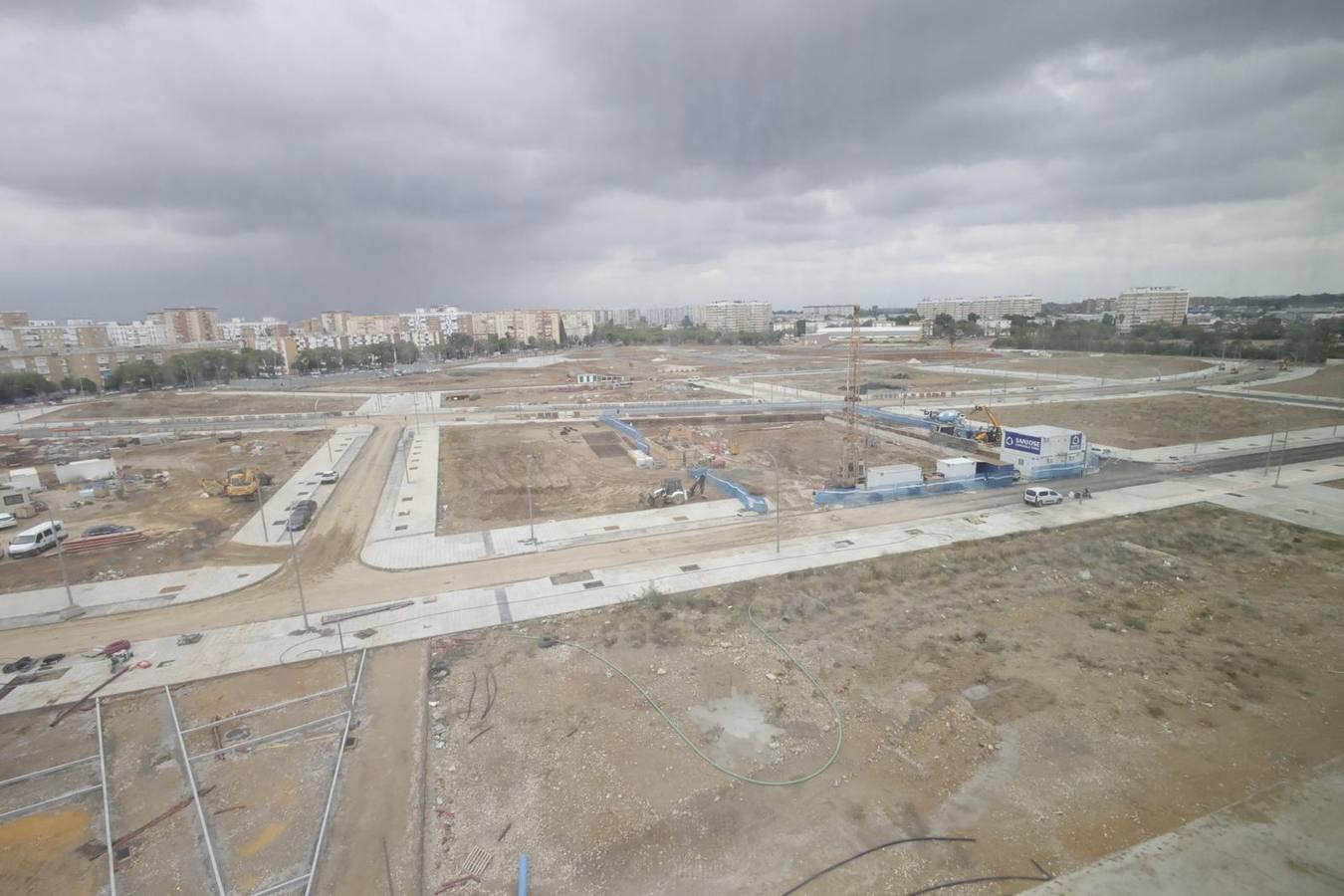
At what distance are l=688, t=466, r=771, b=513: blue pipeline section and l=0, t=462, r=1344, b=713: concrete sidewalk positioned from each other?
3.16 m

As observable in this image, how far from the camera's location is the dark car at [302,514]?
22719 millimetres

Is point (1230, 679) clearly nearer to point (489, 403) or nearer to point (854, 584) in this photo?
point (854, 584)

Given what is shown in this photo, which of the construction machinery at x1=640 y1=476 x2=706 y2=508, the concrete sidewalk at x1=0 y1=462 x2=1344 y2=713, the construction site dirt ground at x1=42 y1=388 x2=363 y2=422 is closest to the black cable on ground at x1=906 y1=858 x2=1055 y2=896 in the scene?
the concrete sidewalk at x1=0 y1=462 x2=1344 y2=713

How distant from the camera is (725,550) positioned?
20.0 m

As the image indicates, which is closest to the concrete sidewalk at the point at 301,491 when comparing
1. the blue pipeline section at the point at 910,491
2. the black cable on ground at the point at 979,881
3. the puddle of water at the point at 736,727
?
the puddle of water at the point at 736,727

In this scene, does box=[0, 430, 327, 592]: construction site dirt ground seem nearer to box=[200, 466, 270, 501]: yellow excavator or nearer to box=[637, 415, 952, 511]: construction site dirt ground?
box=[200, 466, 270, 501]: yellow excavator

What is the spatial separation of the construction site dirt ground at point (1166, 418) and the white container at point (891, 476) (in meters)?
17.6

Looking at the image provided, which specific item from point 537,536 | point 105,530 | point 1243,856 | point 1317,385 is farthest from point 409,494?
point 1317,385

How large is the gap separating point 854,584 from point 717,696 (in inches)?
266

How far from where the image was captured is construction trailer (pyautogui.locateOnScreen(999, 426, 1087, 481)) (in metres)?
27.6

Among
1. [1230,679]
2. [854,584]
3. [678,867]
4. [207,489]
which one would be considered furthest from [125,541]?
[1230,679]

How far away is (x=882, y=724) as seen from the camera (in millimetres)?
11555

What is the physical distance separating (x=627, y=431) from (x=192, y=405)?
50590mm

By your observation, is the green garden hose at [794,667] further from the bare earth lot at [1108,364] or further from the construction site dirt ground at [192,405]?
the bare earth lot at [1108,364]
